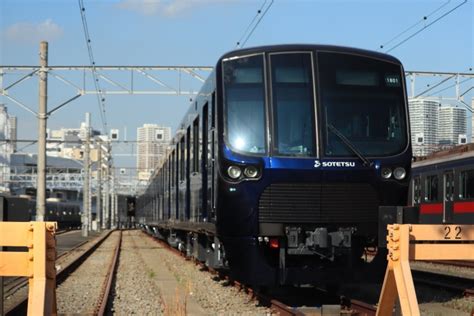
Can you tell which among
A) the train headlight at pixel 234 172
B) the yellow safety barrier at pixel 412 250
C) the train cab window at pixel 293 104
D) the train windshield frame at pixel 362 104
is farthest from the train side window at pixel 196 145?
the yellow safety barrier at pixel 412 250

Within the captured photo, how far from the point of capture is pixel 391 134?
983cm

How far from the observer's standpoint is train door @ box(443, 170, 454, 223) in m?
20.2

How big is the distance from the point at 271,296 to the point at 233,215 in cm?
271

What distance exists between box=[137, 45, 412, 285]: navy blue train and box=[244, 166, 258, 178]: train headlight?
1 centimetres

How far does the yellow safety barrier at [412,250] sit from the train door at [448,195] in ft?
45.9

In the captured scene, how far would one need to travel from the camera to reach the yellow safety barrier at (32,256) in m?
6.07

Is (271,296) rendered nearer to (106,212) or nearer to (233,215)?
(233,215)

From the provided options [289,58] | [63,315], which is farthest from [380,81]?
[63,315]

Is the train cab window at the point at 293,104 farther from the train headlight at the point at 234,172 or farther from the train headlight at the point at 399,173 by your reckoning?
the train headlight at the point at 399,173

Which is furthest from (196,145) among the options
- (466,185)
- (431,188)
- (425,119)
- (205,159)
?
(431,188)

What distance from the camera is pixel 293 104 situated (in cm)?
964

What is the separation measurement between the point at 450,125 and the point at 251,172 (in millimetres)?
15691

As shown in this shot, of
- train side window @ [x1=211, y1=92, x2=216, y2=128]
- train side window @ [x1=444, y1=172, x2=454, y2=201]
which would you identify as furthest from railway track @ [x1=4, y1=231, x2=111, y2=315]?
train side window @ [x1=444, y1=172, x2=454, y2=201]

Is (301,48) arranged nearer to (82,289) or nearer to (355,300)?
(355,300)
